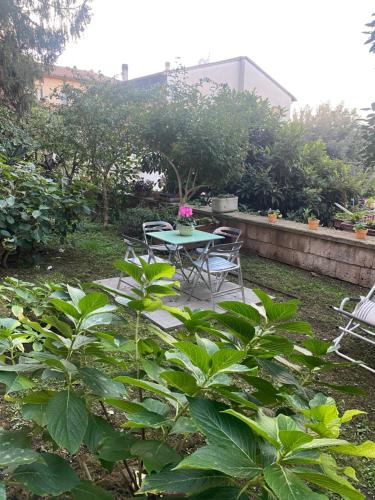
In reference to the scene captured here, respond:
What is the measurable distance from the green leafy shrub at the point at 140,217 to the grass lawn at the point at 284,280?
0.37 m

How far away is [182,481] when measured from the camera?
59 centimetres

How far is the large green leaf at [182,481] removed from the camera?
1.90 feet

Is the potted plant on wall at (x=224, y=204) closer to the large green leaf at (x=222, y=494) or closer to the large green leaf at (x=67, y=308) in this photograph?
the large green leaf at (x=67, y=308)

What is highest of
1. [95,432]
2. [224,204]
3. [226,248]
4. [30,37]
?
[30,37]

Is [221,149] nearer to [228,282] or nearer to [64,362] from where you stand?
[228,282]

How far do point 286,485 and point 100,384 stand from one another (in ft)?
1.40

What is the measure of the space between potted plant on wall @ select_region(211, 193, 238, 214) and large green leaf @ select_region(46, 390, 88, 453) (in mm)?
6213

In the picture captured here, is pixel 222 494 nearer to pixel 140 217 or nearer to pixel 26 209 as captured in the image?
pixel 26 209

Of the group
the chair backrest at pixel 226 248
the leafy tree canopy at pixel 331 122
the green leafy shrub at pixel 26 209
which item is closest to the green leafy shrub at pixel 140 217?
the green leafy shrub at pixel 26 209

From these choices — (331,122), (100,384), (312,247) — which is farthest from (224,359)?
(331,122)

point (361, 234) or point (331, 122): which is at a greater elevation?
point (331, 122)

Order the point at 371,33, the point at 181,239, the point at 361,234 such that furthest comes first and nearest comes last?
the point at 361,234 → the point at 181,239 → the point at 371,33

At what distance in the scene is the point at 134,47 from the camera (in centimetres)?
1939

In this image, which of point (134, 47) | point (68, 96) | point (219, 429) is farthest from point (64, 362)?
point (134, 47)
